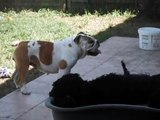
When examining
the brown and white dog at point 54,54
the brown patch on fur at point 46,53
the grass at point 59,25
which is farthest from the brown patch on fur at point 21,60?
the grass at point 59,25

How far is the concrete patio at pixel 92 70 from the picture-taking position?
138 inches

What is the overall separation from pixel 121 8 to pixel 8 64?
4.50 metres

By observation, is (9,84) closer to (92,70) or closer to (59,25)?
(92,70)

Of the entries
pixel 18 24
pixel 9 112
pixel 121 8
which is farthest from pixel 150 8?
pixel 9 112

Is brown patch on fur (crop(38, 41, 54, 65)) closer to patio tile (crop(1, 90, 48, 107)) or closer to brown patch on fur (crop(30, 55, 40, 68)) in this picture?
brown patch on fur (crop(30, 55, 40, 68))

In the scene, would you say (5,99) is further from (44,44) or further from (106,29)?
(106,29)

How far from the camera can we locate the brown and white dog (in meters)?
3.74

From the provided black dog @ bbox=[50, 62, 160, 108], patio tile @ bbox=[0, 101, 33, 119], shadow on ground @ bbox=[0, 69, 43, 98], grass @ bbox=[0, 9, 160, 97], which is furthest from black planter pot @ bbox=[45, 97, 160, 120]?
grass @ bbox=[0, 9, 160, 97]

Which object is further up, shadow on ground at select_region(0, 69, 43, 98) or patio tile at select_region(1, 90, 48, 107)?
patio tile at select_region(1, 90, 48, 107)

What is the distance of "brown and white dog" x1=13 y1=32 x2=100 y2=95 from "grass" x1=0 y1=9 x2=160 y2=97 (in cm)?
176

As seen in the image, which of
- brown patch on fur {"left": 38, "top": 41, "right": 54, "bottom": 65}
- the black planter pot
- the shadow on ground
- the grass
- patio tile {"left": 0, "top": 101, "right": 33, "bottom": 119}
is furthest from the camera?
the grass

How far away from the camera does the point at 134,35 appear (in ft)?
22.6

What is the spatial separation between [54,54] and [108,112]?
1.91 m

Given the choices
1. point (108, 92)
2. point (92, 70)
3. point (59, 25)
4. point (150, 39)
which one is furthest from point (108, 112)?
point (59, 25)
